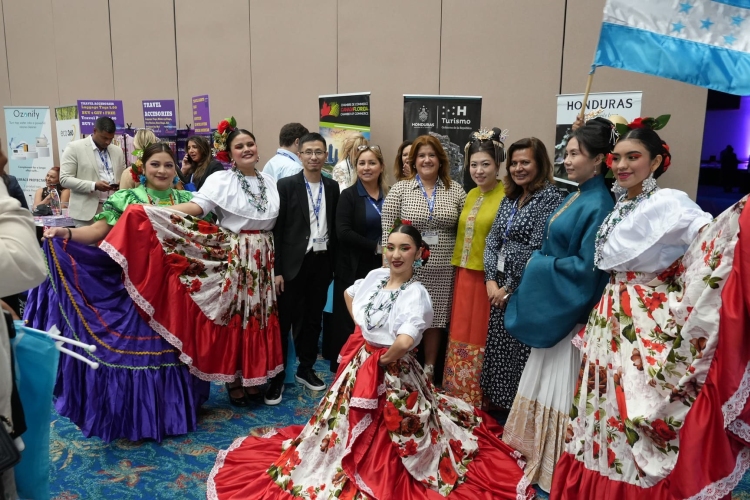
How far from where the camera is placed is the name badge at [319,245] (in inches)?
141

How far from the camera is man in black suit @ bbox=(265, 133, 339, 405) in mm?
3471

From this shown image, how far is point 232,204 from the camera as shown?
10.4ft

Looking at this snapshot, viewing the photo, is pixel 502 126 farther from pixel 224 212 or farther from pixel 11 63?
pixel 11 63

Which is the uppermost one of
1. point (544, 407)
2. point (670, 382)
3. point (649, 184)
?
point (649, 184)

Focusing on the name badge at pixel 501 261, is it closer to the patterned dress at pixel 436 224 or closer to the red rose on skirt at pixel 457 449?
the patterned dress at pixel 436 224

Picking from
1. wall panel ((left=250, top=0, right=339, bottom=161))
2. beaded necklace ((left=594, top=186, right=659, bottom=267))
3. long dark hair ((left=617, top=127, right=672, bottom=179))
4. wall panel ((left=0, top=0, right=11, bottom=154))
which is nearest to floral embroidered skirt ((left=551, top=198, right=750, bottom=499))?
beaded necklace ((left=594, top=186, right=659, bottom=267))

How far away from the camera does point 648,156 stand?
2.21 meters

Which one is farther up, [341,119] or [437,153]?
[341,119]

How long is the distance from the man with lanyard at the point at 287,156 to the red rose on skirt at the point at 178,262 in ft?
6.16

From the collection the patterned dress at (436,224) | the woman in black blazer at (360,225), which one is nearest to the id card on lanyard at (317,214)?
the woman in black blazer at (360,225)

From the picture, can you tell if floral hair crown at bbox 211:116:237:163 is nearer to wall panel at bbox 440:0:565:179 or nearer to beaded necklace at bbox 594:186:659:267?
beaded necklace at bbox 594:186:659:267

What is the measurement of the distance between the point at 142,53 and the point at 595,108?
622 centimetres

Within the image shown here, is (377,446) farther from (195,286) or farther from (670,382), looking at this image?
(195,286)

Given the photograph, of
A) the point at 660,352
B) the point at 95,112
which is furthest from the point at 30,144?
the point at 660,352
